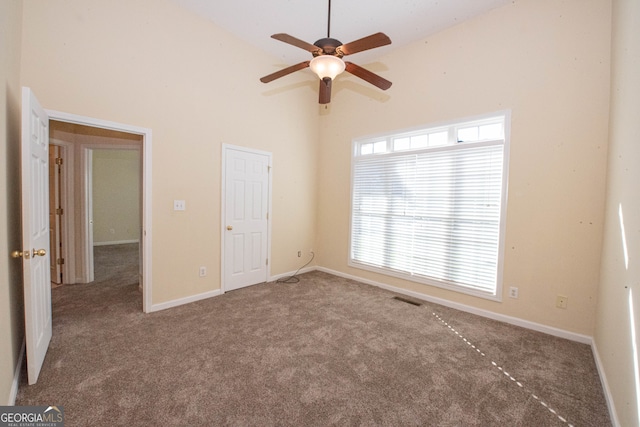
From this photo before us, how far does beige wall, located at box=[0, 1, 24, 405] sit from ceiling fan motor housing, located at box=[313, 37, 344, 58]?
197 centimetres

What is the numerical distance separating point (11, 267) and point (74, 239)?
2453 millimetres

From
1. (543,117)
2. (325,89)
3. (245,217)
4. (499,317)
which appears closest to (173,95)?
(245,217)

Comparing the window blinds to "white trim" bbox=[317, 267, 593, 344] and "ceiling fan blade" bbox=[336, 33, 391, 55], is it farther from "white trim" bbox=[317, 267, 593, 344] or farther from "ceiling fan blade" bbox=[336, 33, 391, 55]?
"ceiling fan blade" bbox=[336, 33, 391, 55]

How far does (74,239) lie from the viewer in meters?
3.76

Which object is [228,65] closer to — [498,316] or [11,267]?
[11,267]

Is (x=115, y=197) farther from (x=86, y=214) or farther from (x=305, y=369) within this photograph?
(x=305, y=369)

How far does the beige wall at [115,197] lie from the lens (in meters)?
7.03

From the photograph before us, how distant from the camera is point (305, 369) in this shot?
201cm

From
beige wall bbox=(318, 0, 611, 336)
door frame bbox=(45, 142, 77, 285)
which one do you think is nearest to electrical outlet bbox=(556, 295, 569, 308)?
beige wall bbox=(318, 0, 611, 336)

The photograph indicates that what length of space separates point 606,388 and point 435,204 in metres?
2.17

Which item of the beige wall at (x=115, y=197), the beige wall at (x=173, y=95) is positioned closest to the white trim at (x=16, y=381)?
the beige wall at (x=173, y=95)

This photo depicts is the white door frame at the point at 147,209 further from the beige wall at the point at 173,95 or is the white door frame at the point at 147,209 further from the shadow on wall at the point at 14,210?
the shadow on wall at the point at 14,210

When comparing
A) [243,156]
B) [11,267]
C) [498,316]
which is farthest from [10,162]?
[498,316]

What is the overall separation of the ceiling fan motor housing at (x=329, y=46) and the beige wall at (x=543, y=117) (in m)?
1.84
